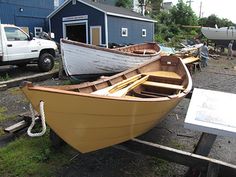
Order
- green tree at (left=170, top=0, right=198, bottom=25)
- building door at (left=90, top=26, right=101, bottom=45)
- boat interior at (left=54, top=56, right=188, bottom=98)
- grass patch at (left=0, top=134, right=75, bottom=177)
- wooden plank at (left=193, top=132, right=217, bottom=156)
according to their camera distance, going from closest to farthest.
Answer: wooden plank at (left=193, top=132, right=217, bottom=156), grass patch at (left=0, top=134, right=75, bottom=177), boat interior at (left=54, top=56, right=188, bottom=98), building door at (left=90, top=26, right=101, bottom=45), green tree at (left=170, top=0, right=198, bottom=25)

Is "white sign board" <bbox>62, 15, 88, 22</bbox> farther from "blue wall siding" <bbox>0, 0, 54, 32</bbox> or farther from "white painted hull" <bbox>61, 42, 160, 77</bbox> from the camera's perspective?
"white painted hull" <bbox>61, 42, 160, 77</bbox>

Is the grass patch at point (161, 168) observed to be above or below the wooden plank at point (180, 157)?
below

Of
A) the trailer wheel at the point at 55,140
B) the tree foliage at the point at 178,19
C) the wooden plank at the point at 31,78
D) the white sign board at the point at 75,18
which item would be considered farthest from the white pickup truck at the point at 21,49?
the tree foliage at the point at 178,19

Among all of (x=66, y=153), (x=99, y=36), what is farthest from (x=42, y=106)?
(x=99, y=36)

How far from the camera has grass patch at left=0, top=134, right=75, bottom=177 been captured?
4367mm

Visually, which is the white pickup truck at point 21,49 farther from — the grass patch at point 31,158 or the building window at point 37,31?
the building window at point 37,31

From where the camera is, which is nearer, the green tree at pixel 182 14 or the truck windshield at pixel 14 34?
the truck windshield at pixel 14 34

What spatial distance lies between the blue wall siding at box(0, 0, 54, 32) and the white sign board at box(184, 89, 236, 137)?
57.9 feet

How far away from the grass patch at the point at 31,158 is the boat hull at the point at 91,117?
2.61 feet

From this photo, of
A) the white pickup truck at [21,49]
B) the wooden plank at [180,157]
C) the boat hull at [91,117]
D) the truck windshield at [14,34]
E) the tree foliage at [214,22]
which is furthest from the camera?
the tree foliage at [214,22]

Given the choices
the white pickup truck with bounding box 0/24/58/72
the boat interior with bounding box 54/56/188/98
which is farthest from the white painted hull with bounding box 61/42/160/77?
the white pickup truck with bounding box 0/24/58/72

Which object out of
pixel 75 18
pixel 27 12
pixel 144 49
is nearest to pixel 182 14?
pixel 75 18

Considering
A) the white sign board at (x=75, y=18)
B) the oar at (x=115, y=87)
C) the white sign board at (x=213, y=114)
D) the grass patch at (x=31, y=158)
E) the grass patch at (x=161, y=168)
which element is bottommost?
the grass patch at (x=161, y=168)

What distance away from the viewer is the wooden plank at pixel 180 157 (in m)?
3.78
